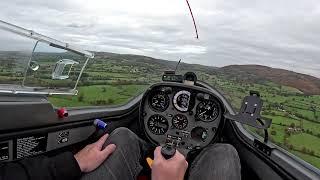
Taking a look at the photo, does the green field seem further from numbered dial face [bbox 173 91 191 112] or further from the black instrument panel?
numbered dial face [bbox 173 91 191 112]

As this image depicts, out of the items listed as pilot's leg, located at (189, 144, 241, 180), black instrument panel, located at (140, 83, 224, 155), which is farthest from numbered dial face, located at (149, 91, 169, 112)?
pilot's leg, located at (189, 144, 241, 180)

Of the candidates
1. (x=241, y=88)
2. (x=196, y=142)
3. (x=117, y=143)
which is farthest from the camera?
(x=196, y=142)

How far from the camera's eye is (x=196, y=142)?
10.8ft

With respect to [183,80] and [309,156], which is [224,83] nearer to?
[183,80]

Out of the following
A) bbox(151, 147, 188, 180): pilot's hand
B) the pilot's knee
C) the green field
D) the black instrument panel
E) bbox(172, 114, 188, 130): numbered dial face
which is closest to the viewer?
bbox(151, 147, 188, 180): pilot's hand

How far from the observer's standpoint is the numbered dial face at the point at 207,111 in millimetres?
3239

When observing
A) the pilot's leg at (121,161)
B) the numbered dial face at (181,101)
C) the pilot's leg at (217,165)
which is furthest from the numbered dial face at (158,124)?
the pilot's leg at (217,165)

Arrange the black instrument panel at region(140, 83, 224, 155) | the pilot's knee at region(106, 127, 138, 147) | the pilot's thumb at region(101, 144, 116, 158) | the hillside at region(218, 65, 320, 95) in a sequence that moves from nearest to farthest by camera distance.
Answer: the pilot's thumb at region(101, 144, 116, 158) → the pilot's knee at region(106, 127, 138, 147) → the hillside at region(218, 65, 320, 95) → the black instrument panel at region(140, 83, 224, 155)

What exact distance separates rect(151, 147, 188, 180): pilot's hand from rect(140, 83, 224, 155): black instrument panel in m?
1.79

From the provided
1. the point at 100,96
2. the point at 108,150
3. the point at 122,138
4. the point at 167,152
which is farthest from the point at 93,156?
the point at 100,96

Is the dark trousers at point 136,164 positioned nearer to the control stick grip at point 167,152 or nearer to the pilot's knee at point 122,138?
the pilot's knee at point 122,138

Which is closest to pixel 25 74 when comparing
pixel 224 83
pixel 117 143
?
pixel 117 143

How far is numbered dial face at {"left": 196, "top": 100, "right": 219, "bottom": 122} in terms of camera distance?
3.24 meters

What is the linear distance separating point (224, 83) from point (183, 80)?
53 centimetres
